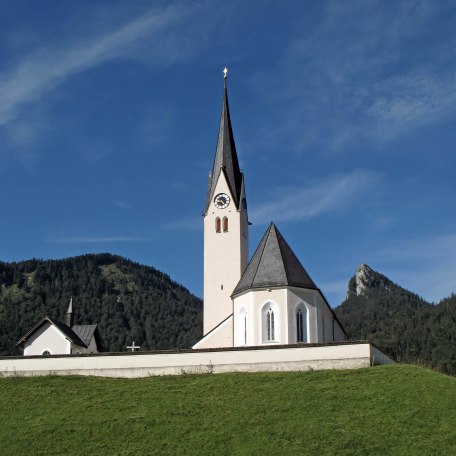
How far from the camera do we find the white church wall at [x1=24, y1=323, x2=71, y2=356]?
A: 57156 millimetres

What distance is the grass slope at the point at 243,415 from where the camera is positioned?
26.6 m

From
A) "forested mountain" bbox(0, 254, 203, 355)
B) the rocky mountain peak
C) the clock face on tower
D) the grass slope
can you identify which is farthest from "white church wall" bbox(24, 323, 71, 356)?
the rocky mountain peak

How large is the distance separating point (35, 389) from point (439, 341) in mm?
107193

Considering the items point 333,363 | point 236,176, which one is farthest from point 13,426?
point 236,176

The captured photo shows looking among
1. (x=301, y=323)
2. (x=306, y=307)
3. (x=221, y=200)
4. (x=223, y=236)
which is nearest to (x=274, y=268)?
(x=306, y=307)

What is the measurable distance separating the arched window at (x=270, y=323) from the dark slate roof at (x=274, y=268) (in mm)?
1533

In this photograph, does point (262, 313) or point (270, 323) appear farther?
point (262, 313)

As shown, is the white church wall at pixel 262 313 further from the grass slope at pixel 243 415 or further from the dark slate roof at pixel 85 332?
the dark slate roof at pixel 85 332

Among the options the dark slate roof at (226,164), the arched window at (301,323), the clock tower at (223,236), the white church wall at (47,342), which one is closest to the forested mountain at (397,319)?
the clock tower at (223,236)

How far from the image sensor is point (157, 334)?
16275 cm

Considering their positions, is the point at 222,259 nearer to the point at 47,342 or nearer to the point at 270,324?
the point at 270,324

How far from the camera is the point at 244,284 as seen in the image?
4691 centimetres

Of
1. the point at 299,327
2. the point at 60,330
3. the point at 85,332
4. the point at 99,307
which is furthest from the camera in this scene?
the point at 99,307

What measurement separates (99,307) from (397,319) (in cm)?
7243
